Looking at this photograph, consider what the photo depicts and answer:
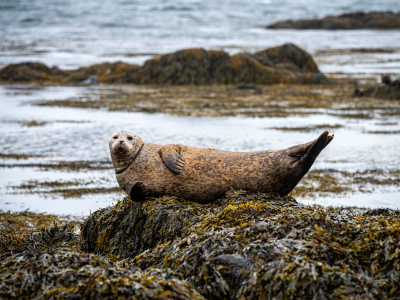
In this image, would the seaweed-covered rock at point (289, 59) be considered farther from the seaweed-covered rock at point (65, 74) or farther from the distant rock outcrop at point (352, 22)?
the distant rock outcrop at point (352, 22)

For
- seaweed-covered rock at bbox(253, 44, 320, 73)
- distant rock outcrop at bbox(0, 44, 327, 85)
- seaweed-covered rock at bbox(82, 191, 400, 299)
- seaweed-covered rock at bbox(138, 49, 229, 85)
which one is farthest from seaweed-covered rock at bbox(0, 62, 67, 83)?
seaweed-covered rock at bbox(82, 191, 400, 299)

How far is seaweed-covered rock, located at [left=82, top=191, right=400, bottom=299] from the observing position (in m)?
2.73

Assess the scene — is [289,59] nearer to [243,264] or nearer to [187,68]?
[187,68]

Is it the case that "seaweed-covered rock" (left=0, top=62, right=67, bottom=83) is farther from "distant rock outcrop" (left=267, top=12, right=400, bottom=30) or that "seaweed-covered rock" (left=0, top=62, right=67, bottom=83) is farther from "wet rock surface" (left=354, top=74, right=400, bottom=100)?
"distant rock outcrop" (left=267, top=12, right=400, bottom=30)

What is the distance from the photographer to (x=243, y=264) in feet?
9.91

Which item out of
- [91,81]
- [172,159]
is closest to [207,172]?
[172,159]

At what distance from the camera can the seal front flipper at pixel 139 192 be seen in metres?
4.33

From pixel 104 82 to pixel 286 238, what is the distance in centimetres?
2138

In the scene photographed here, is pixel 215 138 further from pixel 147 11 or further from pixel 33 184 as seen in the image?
pixel 147 11

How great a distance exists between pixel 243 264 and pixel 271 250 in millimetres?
244

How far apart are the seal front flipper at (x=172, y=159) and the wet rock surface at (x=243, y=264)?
710mm

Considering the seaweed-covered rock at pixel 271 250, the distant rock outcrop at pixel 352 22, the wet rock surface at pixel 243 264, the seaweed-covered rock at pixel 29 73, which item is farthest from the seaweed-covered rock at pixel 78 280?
the distant rock outcrop at pixel 352 22

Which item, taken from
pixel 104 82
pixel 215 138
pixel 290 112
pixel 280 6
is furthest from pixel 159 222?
pixel 280 6

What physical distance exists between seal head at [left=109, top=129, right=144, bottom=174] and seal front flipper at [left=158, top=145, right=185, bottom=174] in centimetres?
31
